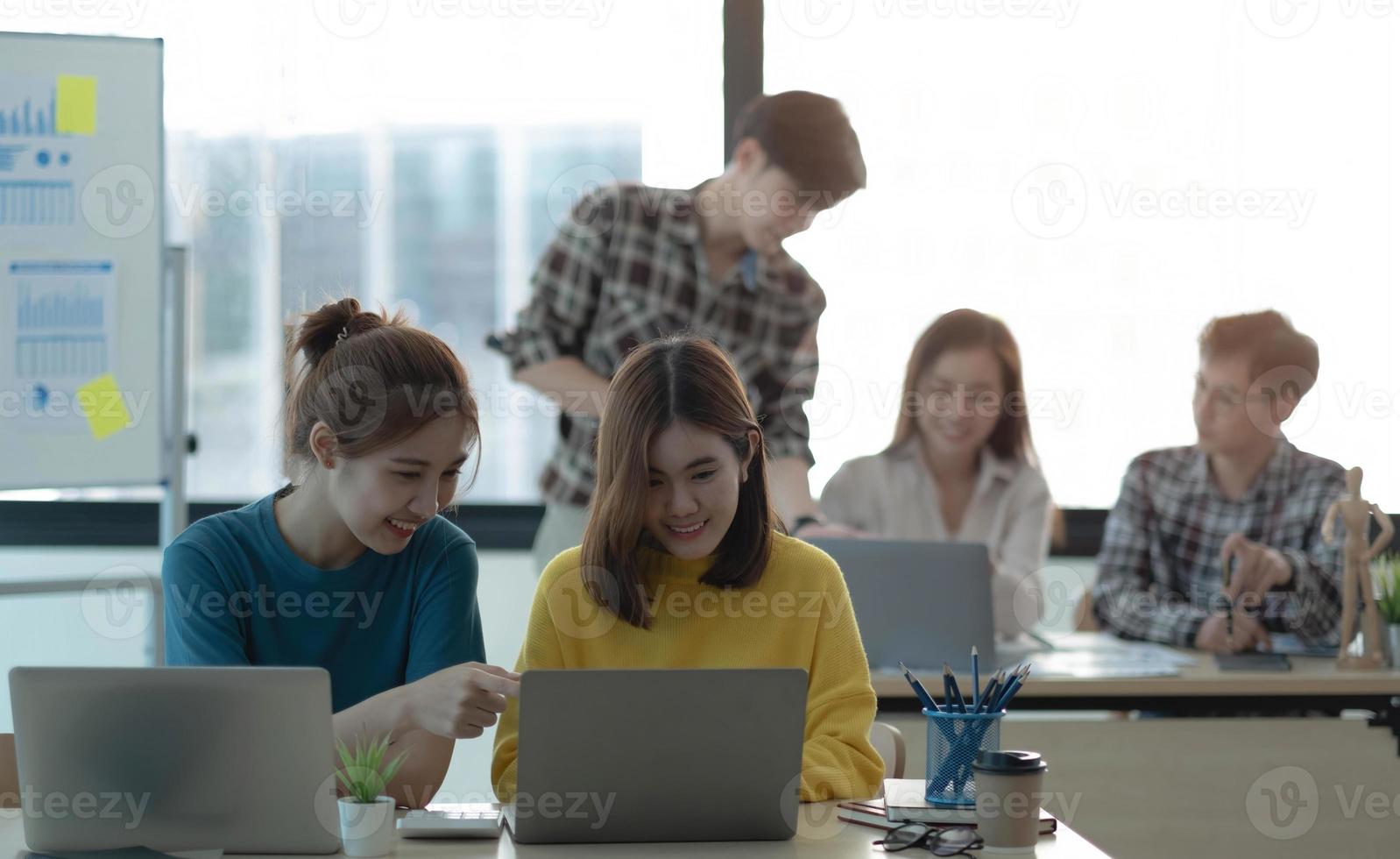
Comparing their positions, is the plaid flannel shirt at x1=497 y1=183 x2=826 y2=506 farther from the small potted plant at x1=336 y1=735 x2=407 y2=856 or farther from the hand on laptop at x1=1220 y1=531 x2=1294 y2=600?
the small potted plant at x1=336 y1=735 x2=407 y2=856

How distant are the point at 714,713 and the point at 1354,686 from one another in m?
1.66

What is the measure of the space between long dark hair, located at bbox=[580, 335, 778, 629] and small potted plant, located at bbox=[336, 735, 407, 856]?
45 centimetres

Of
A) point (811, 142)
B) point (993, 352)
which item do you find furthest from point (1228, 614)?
point (811, 142)

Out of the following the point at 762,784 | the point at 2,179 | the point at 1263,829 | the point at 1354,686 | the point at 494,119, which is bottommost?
the point at 1263,829

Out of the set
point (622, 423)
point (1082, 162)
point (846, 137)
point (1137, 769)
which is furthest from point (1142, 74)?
point (622, 423)

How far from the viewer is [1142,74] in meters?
3.84

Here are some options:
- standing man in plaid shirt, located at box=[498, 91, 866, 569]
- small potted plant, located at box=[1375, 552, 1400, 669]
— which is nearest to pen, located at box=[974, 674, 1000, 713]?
standing man in plaid shirt, located at box=[498, 91, 866, 569]

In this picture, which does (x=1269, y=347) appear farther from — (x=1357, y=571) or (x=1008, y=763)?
(x=1008, y=763)

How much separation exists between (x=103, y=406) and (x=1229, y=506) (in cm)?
241

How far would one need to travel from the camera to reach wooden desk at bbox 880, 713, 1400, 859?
2.46m

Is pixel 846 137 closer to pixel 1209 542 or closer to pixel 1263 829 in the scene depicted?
pixel 1209 542

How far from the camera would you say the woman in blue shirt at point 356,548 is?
1.66m

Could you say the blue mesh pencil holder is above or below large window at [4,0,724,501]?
below

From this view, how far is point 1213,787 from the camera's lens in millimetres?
2473
